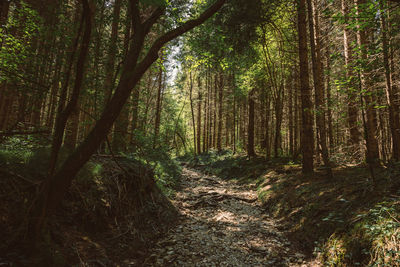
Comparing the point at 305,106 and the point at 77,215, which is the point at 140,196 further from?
the point at 305,106

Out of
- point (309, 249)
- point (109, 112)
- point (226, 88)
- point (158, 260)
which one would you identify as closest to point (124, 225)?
point (158, 260)

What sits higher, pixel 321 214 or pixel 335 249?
pixel 321 214

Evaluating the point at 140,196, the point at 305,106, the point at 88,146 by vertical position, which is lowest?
the point at 140,196

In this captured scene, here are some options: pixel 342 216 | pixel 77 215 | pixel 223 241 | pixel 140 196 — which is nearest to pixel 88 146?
pixel 77 215

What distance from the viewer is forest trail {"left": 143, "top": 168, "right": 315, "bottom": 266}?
4.15m

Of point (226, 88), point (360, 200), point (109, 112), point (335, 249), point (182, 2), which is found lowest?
point (335, 249)

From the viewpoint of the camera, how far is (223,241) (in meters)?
5.01

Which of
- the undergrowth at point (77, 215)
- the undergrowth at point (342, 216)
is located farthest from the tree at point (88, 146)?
the undergrowth at point (342, 216)

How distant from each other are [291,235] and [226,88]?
20958 mm

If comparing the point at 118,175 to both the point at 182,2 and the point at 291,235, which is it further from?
the point at 182,2

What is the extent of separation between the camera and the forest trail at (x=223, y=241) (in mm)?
4148

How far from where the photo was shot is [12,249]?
8.66 ft

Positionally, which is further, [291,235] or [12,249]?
[291,235]

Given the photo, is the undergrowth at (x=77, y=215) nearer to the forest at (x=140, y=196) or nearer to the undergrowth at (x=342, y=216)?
the forest at (x=140, y=196)
